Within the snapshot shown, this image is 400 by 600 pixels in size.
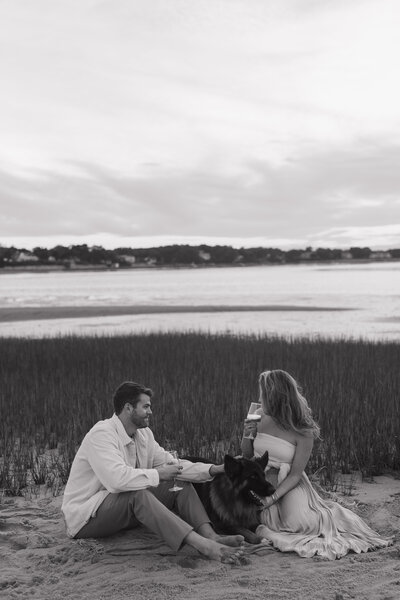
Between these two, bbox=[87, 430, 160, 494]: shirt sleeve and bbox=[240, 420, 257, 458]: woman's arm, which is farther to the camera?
bbox=[240, 420, 257, 458]: woman's arm

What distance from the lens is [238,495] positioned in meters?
4.35

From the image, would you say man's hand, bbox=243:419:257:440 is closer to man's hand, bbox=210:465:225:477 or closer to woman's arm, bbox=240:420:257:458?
woman's arm, bbox=240:420:257:458

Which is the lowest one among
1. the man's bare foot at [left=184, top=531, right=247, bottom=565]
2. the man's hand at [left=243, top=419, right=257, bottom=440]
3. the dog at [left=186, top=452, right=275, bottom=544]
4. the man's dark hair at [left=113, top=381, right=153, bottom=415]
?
the man's bare foot at [left=184, top=531, right=247, bottom=565]

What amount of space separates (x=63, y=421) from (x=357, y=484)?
353cm

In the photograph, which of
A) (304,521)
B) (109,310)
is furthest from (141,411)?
(109,310)

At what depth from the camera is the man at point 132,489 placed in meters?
4.11

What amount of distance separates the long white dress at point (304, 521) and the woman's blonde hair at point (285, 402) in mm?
159

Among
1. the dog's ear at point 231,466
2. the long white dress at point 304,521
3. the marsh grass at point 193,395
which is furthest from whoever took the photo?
the marsh grass at point 193,395

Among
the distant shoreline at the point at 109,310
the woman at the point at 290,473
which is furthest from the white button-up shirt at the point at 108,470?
the distant shoreline at the point at 109,310

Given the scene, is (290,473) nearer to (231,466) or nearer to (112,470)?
(231,466)

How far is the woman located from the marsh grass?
49.2 inches

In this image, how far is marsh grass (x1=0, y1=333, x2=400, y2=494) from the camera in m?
6.39

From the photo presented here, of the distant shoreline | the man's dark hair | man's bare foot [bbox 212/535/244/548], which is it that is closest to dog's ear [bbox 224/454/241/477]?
man's bare foot [bbox 212/535/244/548]

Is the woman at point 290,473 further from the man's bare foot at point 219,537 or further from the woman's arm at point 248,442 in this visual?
the man's bare foot at point 219,537
